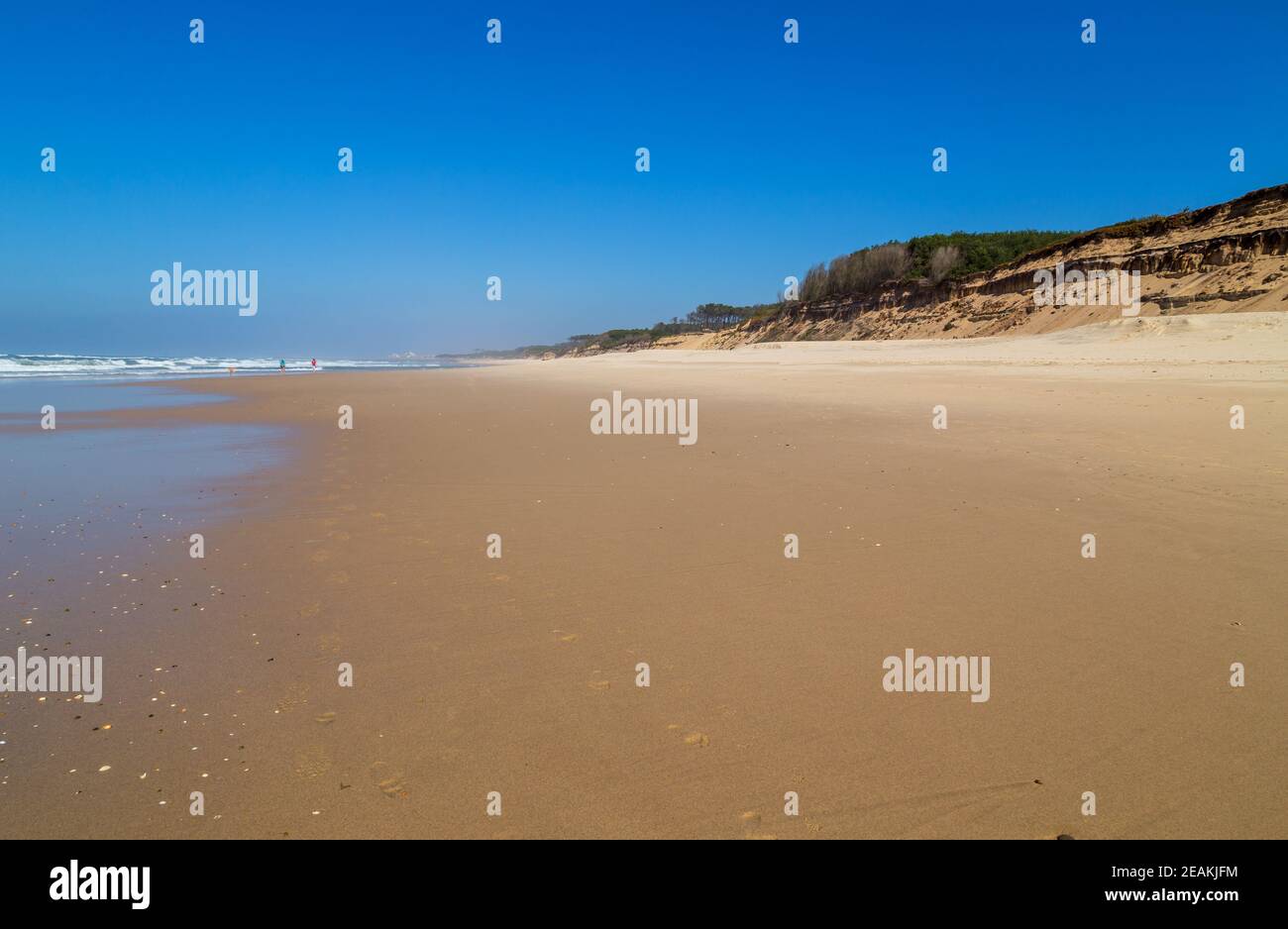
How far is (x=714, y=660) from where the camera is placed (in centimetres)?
371

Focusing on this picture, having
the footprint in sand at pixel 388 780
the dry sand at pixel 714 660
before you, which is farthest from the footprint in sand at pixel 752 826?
the footprint in sand at pixel 388 780

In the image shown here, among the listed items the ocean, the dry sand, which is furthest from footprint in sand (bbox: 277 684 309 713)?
the ocean

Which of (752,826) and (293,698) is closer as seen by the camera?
(752,826)

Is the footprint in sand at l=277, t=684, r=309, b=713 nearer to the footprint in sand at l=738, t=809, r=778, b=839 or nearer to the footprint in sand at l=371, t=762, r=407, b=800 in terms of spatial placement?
the footprint in sand at l=371, t=762, r=407, b=800

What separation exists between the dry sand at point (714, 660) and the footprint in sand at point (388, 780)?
0.04 ft

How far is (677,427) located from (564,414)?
3.78 m

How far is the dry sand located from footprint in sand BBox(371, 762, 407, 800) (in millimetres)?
11

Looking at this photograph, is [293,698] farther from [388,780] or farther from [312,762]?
[388,780]

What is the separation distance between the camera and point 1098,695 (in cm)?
325

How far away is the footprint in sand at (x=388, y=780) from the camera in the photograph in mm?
2635

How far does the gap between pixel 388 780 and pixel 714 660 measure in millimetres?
1761

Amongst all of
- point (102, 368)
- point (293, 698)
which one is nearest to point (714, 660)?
point (293, 698)

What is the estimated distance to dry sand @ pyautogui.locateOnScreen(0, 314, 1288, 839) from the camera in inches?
101
